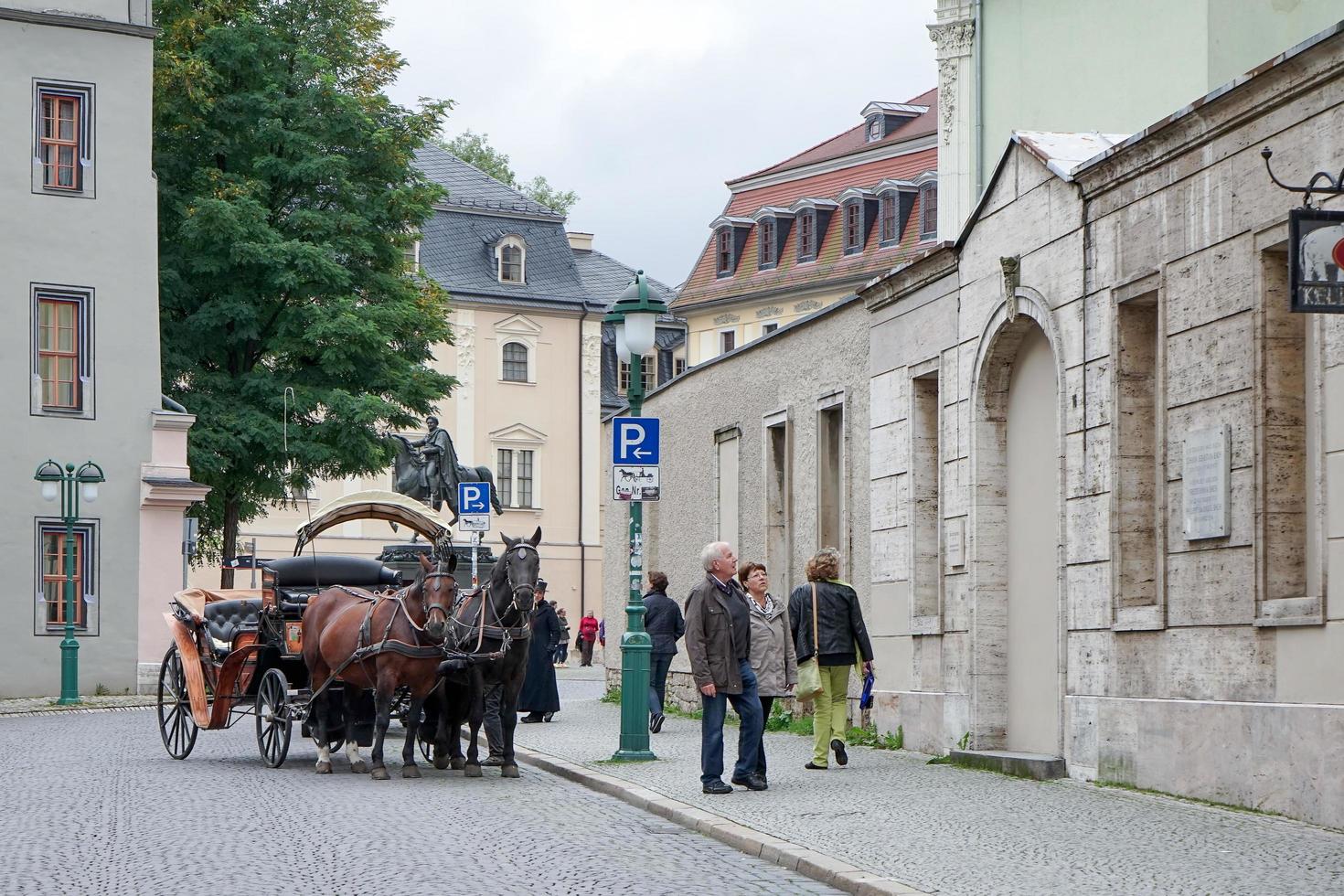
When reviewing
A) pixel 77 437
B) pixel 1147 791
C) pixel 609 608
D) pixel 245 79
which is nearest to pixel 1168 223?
pixel 1147 791

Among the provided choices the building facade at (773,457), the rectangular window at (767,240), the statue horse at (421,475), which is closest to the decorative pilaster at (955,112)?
the building facade at (773,457)

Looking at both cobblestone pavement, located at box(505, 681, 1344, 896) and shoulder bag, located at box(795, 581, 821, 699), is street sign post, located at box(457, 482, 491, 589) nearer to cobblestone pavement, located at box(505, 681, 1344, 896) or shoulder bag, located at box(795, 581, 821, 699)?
cobblestone pavement, located at box(505, 681, 1344, 896)

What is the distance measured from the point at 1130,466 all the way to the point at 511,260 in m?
54.7

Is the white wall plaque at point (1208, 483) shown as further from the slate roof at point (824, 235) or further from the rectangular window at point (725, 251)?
the rectangular window at point (725, 251)

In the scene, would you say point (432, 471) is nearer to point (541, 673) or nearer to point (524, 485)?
point (541, 673)

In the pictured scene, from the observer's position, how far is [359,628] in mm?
16469

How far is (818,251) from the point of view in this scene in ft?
208

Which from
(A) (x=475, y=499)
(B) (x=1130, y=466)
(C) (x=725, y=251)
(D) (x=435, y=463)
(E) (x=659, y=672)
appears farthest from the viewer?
(C) (x=725, y=251)

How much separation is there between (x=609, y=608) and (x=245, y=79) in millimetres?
13389

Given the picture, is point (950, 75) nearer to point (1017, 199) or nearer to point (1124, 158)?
point (1017, 199)

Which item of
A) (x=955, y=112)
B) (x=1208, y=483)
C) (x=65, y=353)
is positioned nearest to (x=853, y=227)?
(x=65, y=353)

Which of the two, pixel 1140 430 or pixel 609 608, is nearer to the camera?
pixel 1140 430

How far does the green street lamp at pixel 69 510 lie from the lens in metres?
30.9

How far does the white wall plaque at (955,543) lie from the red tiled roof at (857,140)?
4424 centimetres
